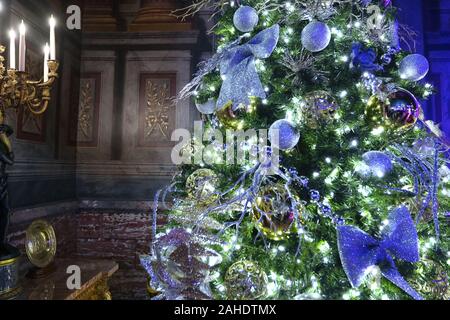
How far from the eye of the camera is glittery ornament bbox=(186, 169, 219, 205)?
117 cm

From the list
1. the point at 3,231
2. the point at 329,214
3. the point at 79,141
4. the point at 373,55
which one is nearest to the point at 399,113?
the point at 373,55


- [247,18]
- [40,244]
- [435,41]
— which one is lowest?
[40,244]

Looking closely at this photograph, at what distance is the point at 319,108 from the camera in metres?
1.08

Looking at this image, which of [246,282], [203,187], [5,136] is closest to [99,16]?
[5,136]

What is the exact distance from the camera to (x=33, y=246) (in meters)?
1.59

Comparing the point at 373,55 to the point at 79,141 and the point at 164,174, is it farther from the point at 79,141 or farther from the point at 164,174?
the point at 79,141

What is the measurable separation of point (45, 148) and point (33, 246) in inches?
34.7

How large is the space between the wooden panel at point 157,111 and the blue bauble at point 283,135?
1.72 meters

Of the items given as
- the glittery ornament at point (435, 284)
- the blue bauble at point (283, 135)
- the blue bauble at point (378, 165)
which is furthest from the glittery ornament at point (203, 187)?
the glittery ornament at point (435, 284)

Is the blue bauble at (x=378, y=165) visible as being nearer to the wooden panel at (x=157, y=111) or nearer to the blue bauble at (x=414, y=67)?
the blue bauble at (x=414, y=67)

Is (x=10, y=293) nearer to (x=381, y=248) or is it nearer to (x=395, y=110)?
(x=381, y=248)

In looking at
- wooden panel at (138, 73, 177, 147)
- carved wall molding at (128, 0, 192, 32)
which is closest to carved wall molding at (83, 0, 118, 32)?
carved wall molding at (128, 0, 192, 32)

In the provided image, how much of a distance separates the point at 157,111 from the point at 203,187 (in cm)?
157

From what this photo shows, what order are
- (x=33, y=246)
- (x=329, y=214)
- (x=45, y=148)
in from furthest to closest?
(x=45, y=148) < (x=33, y=246) < (x=329, y=214)
